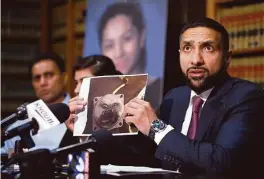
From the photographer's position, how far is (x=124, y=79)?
198 centimetres

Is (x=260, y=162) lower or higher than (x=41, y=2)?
lower

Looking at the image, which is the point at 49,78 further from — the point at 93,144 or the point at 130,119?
the point at 93,144

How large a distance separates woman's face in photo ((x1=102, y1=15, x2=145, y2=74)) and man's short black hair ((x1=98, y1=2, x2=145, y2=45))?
2cm

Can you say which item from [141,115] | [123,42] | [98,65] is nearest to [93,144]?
[141,115]

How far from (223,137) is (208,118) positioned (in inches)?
4.1

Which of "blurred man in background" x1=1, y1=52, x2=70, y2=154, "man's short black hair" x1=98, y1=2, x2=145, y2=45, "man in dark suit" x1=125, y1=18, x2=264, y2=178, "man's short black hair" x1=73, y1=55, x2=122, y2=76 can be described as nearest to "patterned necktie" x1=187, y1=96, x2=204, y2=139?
"man in dark suit" x1=125, y1=18, x2=264, y2=178

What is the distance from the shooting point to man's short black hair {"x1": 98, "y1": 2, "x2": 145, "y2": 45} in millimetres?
3750

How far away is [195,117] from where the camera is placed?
2.06m

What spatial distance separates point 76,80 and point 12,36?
7.23ft

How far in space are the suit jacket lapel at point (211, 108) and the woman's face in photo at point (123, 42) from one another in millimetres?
1691

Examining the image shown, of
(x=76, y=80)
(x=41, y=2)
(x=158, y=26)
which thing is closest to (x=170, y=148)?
(x=76, y=80)

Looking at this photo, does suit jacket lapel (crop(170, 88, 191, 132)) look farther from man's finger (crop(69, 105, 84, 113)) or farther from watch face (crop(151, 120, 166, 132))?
man's finger (crop(69, 105, 84, 113))

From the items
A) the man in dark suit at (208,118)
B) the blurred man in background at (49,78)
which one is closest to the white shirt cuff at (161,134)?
the man in dark suit at (208,118)

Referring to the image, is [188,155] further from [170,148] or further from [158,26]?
[158,26]
